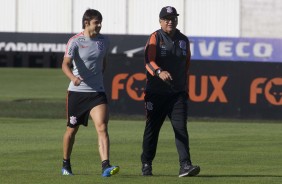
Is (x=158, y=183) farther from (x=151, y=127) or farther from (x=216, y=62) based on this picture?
(x=216, y=62)

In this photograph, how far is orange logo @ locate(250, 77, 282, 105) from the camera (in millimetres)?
24062

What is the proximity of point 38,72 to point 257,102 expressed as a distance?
19.3 meters

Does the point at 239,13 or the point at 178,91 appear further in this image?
the point at 239,13

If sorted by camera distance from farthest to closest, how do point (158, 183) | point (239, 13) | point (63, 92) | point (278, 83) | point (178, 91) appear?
point (239, 13) → point (63, 92) → point (278, 83) → point (178, 91) → point (158, 183)

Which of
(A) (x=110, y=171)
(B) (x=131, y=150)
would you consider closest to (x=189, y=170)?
(A) (x=110, y=171)

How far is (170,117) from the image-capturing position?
1352 centimetres

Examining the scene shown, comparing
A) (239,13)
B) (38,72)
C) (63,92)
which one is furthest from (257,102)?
(239,13)

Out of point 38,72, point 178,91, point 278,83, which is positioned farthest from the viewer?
point 38,72

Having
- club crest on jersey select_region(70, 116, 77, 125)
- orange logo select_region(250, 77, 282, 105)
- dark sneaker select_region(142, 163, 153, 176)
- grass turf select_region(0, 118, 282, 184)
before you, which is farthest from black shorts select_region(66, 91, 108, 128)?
orange logo select_region(250, 77, 282, 105)

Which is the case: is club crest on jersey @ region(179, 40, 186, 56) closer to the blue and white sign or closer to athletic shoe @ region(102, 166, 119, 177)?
athletic shoe @ region(102, 166, 119, 177)

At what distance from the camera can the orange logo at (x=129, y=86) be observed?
24.6 meters

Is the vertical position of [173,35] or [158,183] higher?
[173,35]

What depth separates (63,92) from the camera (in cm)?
3400

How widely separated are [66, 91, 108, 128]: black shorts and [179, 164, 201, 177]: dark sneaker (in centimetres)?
120
